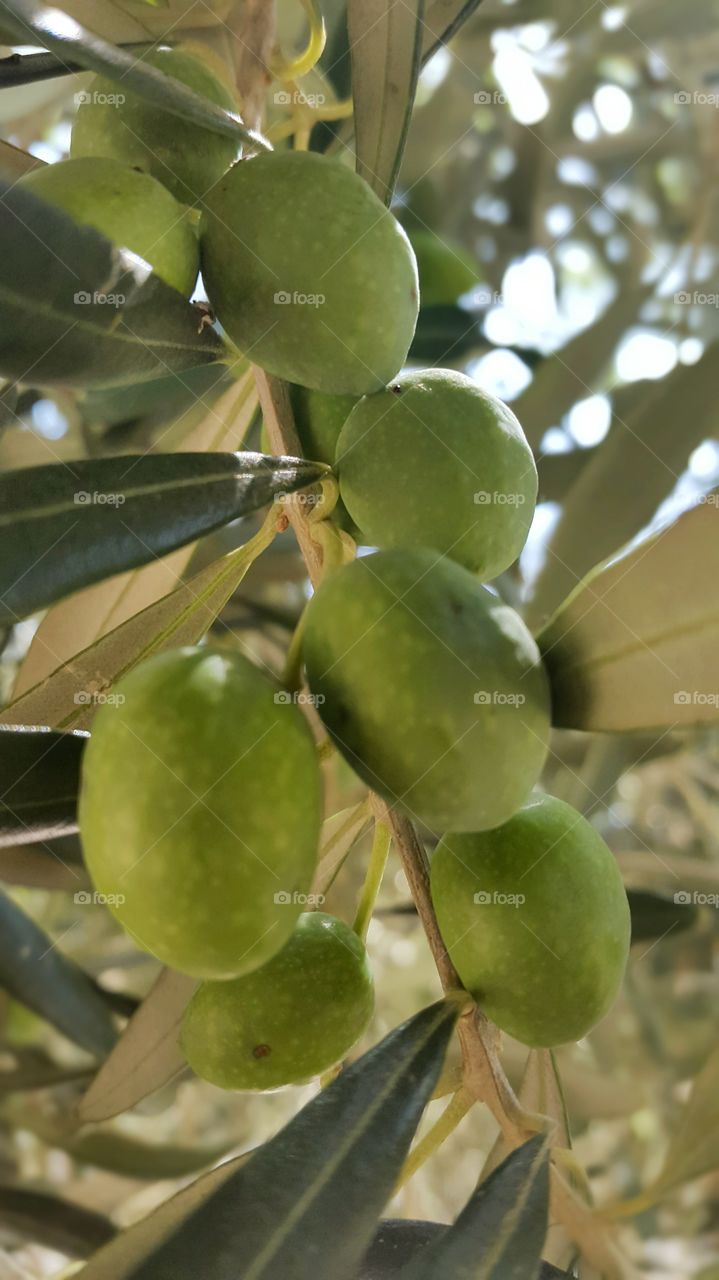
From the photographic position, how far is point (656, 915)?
4.77ft

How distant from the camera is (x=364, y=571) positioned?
2.08 feet

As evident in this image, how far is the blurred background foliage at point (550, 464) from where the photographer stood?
1467 millimetres

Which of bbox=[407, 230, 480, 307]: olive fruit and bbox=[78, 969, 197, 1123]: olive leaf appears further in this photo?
bbox=[407, 230, 480, 307]: olive fruit

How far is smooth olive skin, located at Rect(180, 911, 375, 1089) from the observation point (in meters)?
0.80

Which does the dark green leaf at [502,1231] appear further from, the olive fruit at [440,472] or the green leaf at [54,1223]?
the green leaf at [54,1223]

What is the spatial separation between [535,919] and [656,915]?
0.76 metres

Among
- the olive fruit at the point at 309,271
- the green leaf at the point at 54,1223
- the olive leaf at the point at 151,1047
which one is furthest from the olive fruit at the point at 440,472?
the green leaf at the point at 54,1223

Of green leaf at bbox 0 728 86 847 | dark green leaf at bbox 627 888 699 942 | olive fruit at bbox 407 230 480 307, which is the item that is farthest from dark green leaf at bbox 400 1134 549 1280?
olive fruit at bbox 407 230 480 307

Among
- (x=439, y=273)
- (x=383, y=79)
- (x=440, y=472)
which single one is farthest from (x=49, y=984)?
(x=439, y=273)

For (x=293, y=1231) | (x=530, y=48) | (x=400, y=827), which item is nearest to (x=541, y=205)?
(x=530, y=48)

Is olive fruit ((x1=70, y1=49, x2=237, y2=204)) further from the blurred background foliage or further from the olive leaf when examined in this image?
the olive leaf

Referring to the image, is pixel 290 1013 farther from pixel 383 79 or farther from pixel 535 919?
pixel 383 79

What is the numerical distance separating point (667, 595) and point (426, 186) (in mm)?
1856

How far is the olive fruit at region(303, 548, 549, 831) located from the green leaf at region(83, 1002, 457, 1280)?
9.0 inches
